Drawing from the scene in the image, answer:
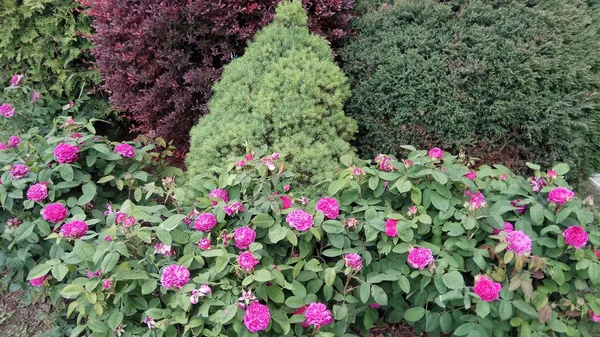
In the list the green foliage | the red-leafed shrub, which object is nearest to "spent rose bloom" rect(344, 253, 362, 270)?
the red-leafed shrub

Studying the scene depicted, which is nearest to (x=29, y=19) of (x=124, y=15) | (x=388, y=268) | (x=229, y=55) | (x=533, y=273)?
(x=124, y=15)

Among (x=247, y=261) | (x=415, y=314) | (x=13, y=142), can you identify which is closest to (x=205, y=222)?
(x=247, y=261)

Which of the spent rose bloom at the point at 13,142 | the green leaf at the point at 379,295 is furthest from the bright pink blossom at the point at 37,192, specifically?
the green leaf at the point at 379,295

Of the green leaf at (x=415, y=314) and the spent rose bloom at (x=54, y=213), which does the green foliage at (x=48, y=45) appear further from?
the green leaf at (x=415, y=314)

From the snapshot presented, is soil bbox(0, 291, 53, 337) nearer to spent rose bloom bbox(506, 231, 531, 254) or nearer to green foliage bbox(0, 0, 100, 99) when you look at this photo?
green foliage bbox(0, 0, 100, 99)

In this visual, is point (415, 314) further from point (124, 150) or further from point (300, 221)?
point (124, 150)

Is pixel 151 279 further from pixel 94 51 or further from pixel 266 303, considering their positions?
pixel 94 51

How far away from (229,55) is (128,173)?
1.02m

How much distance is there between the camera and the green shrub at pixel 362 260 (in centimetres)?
181

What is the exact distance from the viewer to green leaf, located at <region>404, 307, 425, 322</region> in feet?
6.36

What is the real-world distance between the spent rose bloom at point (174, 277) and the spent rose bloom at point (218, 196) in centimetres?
39

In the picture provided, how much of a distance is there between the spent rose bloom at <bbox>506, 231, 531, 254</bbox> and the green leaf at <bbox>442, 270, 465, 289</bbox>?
23 centimetres

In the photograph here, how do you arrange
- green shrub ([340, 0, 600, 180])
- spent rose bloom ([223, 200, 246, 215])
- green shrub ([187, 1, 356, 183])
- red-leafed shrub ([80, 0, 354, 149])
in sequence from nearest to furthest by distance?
spent rose bloom ([223, 200, 246, 215]) → green shrub ([187, 1, 356, 183]) → green shrub ([340, 0, 600, 180]) → red-leafed shrub ([80, 0, 354, 149])

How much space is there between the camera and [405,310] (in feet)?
6.81
